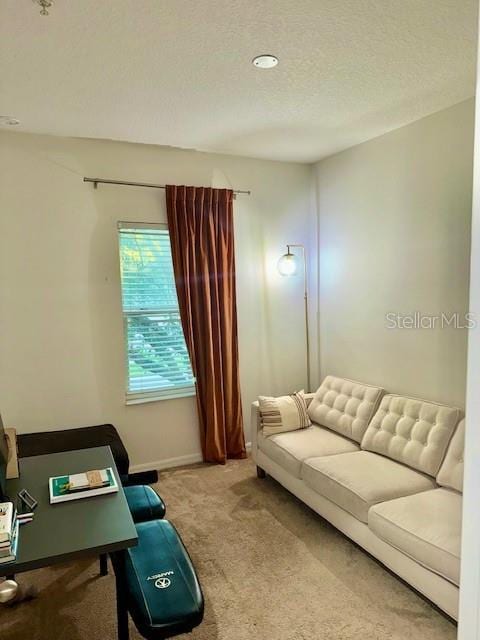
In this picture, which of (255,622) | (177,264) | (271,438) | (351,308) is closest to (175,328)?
(177,264)

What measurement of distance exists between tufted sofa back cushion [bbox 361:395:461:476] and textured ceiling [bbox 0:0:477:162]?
6.38ft

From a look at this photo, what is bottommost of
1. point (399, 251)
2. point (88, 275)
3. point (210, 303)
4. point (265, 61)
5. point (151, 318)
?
point (151, 318)

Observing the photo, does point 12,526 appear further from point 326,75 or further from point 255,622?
point 326,75

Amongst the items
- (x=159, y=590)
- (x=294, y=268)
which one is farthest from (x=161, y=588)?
(x=294, y=268)

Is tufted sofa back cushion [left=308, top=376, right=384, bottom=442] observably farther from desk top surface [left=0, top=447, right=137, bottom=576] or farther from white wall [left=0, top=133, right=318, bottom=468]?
desk top surface [left=0, top=447, right=137, bottom=576]

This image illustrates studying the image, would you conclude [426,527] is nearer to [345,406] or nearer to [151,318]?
[345,406]

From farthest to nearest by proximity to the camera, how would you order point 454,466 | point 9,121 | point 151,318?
point 151,318, point 9,121, point 454,466

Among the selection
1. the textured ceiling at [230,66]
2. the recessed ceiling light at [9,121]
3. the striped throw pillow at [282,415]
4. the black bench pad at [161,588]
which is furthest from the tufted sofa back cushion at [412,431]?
the recessed ceiling light at [9,121]

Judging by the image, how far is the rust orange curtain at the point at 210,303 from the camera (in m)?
3.77

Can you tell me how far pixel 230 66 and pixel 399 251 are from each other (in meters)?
1.81

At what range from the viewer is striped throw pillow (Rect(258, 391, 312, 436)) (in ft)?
11.5

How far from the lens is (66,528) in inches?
64.7

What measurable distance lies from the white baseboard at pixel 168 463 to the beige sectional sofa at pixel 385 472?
646 millimetres

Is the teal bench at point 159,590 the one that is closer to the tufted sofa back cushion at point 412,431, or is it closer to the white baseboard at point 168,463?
the tufted sofa back cushion at point 412,431
